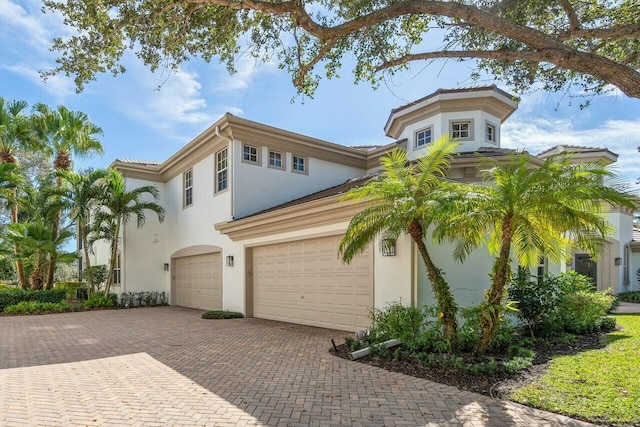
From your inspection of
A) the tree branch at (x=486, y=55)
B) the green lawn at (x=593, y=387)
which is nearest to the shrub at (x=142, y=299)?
the tree branch at (x=486, y=55)

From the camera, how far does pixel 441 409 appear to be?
470 centimetres

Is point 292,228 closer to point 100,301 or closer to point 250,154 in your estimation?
point 250,154

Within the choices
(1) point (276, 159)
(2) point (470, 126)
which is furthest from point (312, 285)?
(2) point (470, 126)

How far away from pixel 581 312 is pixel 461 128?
7847 millimetres

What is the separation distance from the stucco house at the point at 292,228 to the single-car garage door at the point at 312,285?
0.10 ft

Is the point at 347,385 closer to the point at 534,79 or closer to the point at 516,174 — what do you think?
the point at 516,174

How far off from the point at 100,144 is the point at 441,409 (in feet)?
68.2

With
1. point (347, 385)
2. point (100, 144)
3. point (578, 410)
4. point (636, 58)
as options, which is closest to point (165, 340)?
point (347, 385)

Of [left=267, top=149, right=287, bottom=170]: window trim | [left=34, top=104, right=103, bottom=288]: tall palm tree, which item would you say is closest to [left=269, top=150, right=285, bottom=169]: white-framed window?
[left=267, top=149, right=287, bottom=170]: window trim

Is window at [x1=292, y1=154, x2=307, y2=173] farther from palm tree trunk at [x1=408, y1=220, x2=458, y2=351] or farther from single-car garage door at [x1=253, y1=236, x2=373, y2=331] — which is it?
palm tree trunk at [x1=408, y1=220, x2=458, y2=351]

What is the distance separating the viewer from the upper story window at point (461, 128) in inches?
583

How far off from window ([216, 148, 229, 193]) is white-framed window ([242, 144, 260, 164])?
29.3 inches

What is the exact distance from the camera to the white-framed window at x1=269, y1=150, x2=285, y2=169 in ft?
49.0

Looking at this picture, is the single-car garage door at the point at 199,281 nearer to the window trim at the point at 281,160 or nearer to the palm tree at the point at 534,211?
the window trim at the point at 281,160
